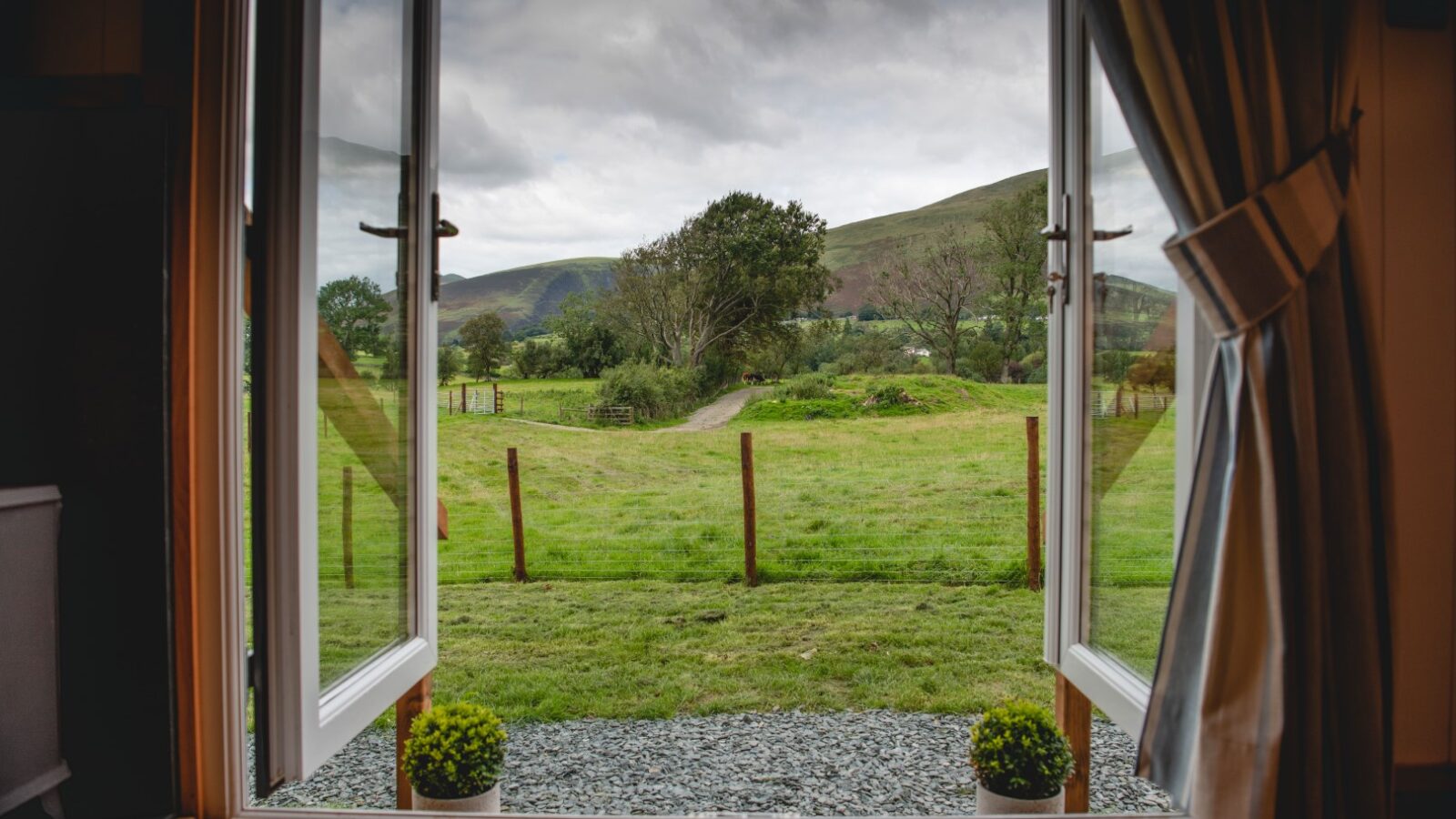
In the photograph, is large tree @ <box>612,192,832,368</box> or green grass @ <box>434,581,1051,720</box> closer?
green grass @ <box>434,581,1051,720</box>

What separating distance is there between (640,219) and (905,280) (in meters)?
2.11

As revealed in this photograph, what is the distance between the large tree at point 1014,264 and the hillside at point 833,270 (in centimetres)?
11

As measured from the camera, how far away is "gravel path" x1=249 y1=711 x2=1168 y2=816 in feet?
8.35

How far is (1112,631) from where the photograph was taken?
1.45 metres

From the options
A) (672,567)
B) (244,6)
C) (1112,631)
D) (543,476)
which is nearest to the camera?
(244,6)

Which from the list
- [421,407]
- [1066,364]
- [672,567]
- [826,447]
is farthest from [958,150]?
[421,407]

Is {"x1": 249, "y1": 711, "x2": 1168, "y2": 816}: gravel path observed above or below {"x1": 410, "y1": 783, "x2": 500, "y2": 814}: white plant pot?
below

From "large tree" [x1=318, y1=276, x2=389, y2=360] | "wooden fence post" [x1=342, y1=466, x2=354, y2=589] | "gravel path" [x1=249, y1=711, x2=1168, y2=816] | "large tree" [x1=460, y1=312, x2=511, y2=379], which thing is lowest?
"gravel path" [x1=249, y1=711, x2=1168, y2=816]

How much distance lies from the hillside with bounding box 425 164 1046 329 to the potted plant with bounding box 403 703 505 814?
463cm

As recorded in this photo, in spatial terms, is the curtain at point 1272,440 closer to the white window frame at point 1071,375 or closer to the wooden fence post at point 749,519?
the white window frame at point 1071,375

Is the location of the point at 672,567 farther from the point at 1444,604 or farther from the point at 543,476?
the point at 1444,604

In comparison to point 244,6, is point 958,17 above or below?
above

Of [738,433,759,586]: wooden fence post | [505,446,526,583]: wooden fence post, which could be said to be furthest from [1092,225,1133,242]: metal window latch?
[505,446,526,583]: wooden fence post

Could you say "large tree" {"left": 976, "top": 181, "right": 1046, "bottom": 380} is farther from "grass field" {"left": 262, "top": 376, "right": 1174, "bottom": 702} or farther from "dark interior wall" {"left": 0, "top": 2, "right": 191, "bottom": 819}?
"dark interior wall" {"left": 0, "top": 2, "right": 191, "bottom": 819}
